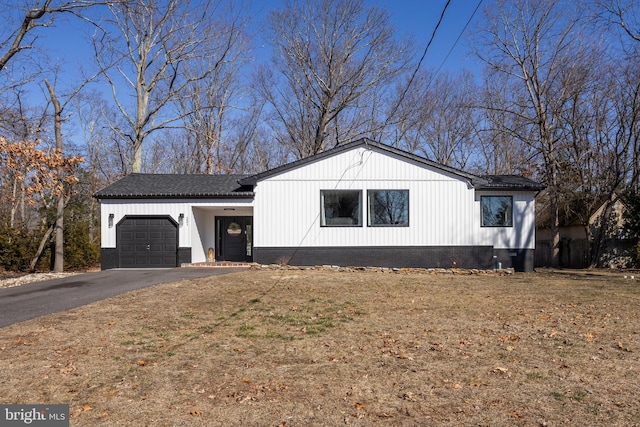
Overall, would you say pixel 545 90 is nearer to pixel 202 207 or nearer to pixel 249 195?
pixel 249 195

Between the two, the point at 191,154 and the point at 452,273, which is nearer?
the point at 452,273

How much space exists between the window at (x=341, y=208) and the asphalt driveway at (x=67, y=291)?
3933mm

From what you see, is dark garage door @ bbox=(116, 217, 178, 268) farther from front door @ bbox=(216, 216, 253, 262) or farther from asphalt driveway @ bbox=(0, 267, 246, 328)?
front door @ bbox=(216, 216, 253, 262)

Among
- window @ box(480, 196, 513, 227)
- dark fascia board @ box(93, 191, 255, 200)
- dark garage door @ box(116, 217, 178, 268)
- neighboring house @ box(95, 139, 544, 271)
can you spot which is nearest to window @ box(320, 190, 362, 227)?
neighboring house @ box(95, 139, 544, 271)

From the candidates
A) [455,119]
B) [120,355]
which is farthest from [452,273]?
[455,119]

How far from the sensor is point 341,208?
17.8 meters

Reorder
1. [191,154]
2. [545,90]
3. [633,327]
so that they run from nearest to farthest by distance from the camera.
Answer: [633,327] < [545,90] < [191,154]

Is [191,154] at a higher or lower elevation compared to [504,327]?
higher

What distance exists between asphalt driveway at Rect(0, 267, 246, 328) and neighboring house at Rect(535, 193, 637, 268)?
17197 mm

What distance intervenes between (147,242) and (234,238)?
3.77m

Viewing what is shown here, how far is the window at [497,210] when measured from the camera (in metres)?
18.4

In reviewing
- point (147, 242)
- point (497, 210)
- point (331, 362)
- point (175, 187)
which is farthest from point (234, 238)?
point (331, 362)

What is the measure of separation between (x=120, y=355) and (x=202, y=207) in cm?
1293

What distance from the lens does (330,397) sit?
4488mm
